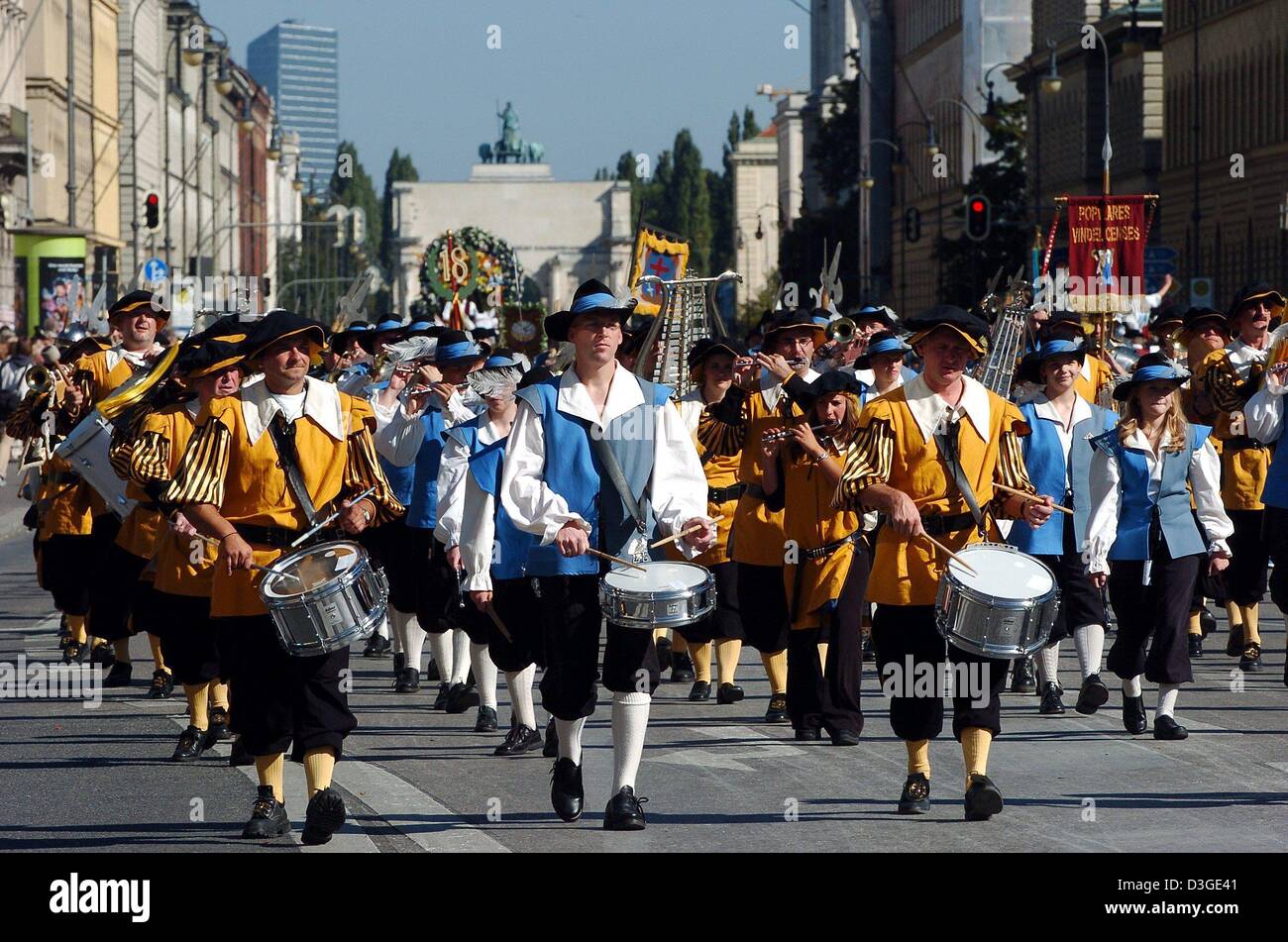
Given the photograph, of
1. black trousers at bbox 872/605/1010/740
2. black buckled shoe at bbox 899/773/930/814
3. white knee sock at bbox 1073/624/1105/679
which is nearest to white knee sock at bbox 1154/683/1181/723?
white knee sock at bbox 1073/624/1105/679

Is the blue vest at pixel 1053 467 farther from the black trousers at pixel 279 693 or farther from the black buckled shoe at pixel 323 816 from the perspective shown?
the black buckled shoe at pixel 323 816

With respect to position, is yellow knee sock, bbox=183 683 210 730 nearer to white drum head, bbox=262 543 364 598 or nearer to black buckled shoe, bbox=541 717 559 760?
black buckled shoe, bbox=541 717 559 760

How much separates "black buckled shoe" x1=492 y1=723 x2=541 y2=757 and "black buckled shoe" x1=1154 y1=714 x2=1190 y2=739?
115 inches

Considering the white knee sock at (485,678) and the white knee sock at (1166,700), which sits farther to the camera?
the white knee sock at (485,678)

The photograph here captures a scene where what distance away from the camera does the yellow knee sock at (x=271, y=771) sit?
9.32 metres

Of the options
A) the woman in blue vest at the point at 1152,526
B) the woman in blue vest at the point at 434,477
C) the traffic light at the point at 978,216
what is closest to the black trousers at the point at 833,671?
the woman in blue vest at the point at 1152,526

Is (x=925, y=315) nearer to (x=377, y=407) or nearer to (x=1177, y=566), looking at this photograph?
(x=1177, y=566)

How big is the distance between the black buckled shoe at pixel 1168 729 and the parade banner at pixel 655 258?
10115mm

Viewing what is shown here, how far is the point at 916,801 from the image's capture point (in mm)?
9773

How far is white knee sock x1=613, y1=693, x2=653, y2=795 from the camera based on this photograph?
30.7 feet

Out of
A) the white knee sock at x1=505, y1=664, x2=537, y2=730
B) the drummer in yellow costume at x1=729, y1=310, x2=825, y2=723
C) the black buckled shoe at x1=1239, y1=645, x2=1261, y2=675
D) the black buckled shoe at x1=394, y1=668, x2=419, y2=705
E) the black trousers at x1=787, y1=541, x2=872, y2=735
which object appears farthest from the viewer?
the black buckled shoe at x1=1239, y1=645, x2=1261, y2=675

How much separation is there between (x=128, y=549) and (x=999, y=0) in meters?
82.0

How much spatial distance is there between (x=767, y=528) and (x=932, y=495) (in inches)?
120
